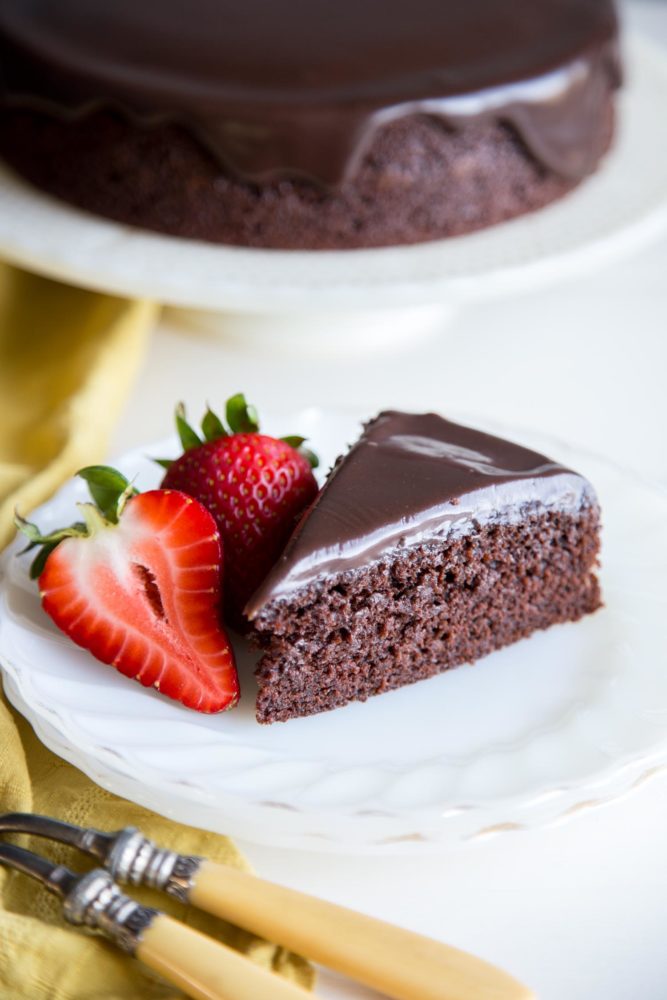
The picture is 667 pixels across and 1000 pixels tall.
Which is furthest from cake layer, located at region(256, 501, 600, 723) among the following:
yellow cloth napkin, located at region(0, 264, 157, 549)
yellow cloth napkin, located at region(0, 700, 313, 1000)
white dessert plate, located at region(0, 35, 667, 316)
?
white dessert plate, located at region(0, 35, 667, 316)

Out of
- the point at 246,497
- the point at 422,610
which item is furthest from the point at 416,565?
the point at 246,497

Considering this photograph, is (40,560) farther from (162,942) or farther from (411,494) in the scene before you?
(162,942)

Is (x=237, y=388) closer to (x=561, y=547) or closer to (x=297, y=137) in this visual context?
(x=297, y=137)

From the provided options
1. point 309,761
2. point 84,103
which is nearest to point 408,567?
point 309,761

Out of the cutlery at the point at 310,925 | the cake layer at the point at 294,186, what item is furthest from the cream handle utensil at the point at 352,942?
the cake layer at the point at 294,186

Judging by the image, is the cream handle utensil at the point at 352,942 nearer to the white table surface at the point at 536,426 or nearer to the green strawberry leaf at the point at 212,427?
the white table surface at the point at 536,426

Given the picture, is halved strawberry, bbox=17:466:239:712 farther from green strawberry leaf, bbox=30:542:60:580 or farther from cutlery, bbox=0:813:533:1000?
cutlery, bbox=0:813:533:1000
